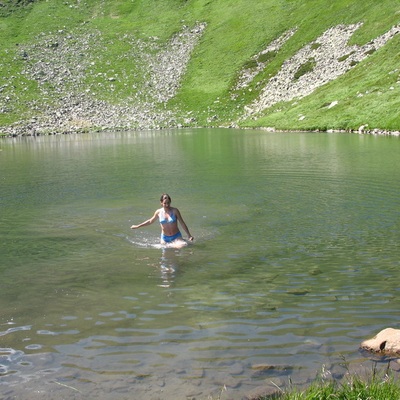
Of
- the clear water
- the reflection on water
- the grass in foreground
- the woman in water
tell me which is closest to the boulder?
the clear water

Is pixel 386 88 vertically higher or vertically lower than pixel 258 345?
higher

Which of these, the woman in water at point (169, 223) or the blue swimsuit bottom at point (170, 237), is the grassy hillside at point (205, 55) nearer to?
the woman in water at point (169, 223)

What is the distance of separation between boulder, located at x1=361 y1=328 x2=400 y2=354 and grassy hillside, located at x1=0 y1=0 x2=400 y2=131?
62.0 meters

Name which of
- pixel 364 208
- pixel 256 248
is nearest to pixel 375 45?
pixel 364 208

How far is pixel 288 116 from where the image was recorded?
90688mm

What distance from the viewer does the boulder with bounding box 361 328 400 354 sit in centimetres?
959

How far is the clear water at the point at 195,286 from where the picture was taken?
952 cm

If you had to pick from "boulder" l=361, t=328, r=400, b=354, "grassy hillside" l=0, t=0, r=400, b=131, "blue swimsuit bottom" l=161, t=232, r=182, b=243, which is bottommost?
"boulder" l=361, t=328, r=400, b=354

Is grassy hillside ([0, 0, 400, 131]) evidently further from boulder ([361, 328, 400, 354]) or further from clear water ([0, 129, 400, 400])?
boulder ([361, 328, 400, 354])

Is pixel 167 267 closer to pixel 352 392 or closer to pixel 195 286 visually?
pixel 195 286

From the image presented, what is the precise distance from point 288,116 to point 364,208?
68.6 m

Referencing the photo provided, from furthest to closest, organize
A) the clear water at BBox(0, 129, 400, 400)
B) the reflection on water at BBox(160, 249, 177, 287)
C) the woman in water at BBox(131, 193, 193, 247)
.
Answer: the woman in water at BBox(131, 193, 193, 247), the reflection on water at BBox(160, 249, 177, 287), the clear water at BBox(0, 129, 400, 400)

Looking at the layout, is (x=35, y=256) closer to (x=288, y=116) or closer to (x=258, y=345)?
(x=258, y=345)

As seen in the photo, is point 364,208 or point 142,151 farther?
point 142,151
